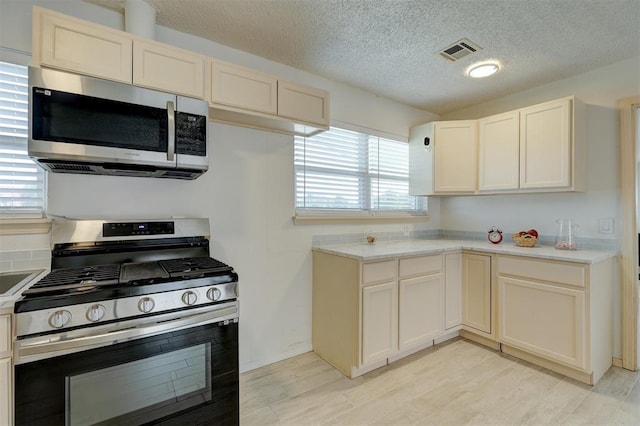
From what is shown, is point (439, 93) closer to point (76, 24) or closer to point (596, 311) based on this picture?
point (596, 311)

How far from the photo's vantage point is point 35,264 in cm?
164

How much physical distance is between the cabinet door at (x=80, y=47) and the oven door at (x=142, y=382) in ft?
4.20

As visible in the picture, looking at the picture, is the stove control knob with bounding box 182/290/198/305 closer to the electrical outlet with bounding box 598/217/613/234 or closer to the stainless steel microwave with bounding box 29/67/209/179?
the stainless steel microwave with bounding box 29/67/209/179

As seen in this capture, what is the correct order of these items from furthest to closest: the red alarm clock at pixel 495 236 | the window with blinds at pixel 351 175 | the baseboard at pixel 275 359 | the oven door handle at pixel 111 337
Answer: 1. the red alarm clock at pixel 495 236
2. the window with blinds at pixel 351 175
3. the baseboard at pixel 275 359
4. the oven door handle at pixel 111 337

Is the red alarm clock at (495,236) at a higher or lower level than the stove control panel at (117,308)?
higher

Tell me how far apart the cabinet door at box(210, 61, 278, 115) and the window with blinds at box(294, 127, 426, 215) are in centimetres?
64

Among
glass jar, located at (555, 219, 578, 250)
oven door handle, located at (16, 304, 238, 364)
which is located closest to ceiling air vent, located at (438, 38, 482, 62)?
glass jar, located at (555, 219, 578, 250)

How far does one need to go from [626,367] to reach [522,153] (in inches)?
75.0

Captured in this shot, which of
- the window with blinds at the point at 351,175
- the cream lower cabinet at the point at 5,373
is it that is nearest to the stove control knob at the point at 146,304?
the cream lower cabinet at the point at 5,373

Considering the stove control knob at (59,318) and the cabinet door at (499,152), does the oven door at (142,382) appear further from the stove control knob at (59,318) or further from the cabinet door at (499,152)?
the cabinet door at (499,152)

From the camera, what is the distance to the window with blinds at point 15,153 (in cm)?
160

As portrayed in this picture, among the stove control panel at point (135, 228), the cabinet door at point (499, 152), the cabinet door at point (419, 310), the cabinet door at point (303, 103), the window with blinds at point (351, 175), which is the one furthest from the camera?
the cabinet door at point (499, 152)

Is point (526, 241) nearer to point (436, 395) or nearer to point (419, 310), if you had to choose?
point (419, 310)

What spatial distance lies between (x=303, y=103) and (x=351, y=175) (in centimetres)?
105
